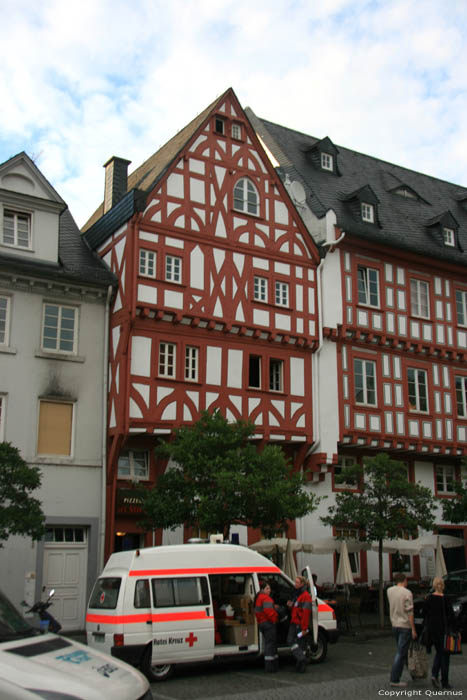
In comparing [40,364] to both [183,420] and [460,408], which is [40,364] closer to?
[183,420]

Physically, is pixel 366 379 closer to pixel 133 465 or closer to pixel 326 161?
pixel 133 465

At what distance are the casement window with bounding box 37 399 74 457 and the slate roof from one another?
1204 centimetres

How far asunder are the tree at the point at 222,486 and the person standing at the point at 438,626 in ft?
24.2

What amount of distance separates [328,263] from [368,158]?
11.4m

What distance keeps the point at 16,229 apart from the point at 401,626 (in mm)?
16591

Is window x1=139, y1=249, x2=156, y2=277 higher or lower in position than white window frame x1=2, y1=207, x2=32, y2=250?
lower

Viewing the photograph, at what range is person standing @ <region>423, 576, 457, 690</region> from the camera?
1204 centimetres

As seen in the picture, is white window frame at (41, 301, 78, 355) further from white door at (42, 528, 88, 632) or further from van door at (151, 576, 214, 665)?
van door at (151, 576, 214, 665)

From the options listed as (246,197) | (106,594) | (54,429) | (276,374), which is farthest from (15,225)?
(106,594)

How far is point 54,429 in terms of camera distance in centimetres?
2295

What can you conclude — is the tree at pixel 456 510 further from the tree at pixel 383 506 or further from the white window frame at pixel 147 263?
the white window frame at pixel 147 263

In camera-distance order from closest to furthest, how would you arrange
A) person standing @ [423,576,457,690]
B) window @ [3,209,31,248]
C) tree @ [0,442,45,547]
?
person standing @ [423,576,457,690]
tree @ [0,442,45,547]
window @ [3,209,31,248]

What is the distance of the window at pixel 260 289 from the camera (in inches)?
1032

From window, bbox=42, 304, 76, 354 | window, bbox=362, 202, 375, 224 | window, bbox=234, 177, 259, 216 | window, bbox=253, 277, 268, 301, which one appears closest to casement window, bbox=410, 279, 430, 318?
window, bbox=362, 202, 375, 224
